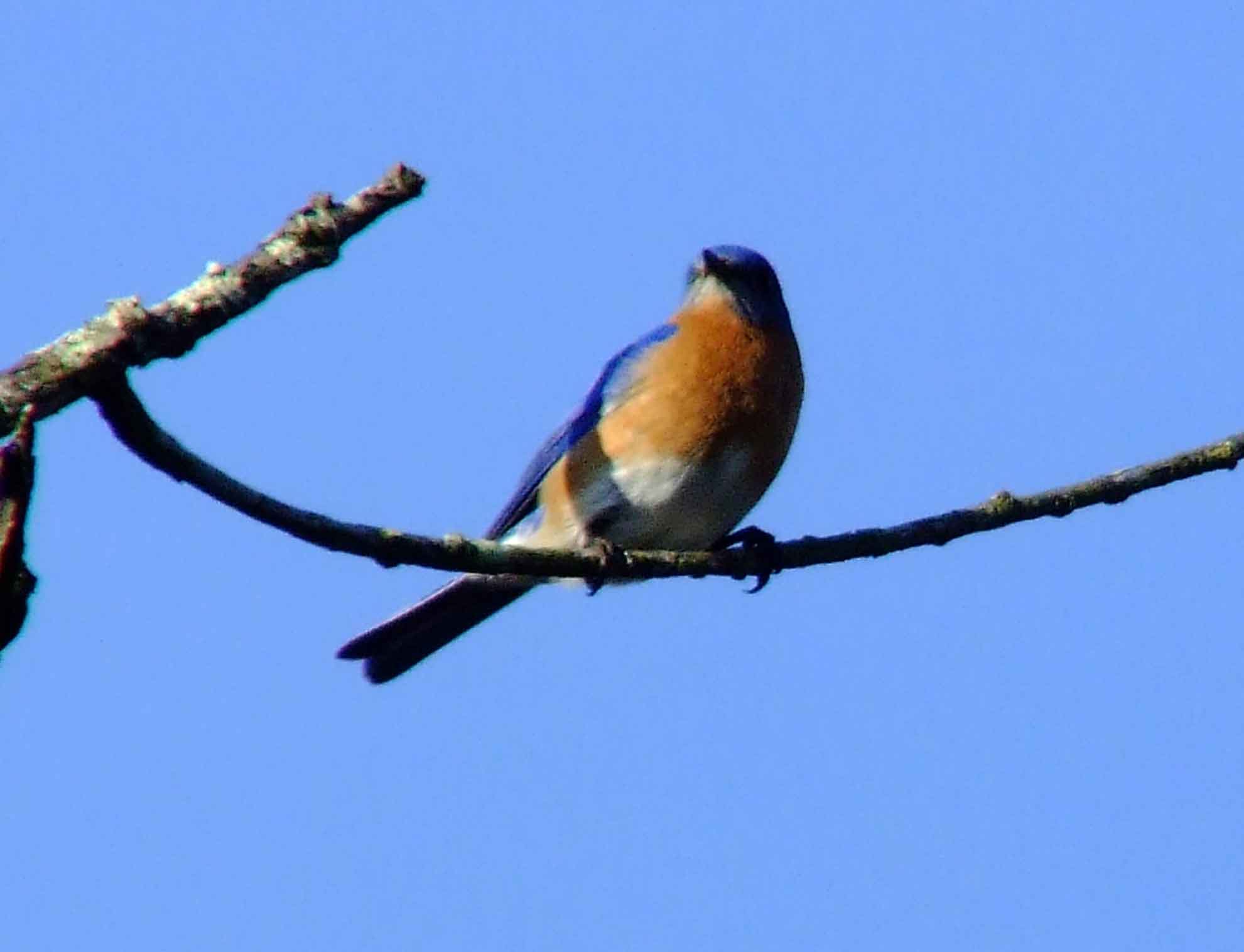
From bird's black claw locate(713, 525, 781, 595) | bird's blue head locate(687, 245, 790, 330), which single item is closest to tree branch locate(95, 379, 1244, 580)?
bird's black claw locate(713, 525, 781, 595)

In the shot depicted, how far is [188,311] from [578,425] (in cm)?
498

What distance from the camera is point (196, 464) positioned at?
12.4ft

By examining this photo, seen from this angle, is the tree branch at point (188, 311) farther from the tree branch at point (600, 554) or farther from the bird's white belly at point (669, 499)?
the bird's white belly at point (669, 499)

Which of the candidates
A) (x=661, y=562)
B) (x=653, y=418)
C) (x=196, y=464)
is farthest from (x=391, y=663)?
(x=196, y=464)

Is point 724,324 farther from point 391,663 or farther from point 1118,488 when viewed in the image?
point 1118,488

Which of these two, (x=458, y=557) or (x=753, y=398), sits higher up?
(x=753, y=398)

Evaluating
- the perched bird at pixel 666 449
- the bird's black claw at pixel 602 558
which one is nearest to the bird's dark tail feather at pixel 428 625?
the perched bird at pixel 666 449

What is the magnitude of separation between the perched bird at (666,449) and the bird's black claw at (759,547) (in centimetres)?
8

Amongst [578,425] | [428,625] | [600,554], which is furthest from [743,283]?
[600,554]

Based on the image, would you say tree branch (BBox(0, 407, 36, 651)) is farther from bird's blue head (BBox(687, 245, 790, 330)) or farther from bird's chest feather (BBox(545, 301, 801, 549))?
bird's blue head (BBox(687, 245, 790, 330))

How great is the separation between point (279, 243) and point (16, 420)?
2.14ft

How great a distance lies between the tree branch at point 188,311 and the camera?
9.89ft

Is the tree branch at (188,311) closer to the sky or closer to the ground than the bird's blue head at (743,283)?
closer to the ground

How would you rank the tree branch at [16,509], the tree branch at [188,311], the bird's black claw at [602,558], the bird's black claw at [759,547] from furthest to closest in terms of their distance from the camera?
the bird's black claw at [759,547], the bird's black claw at [602,558], the tree branch at [188,311], the tree branch at [16,509]
